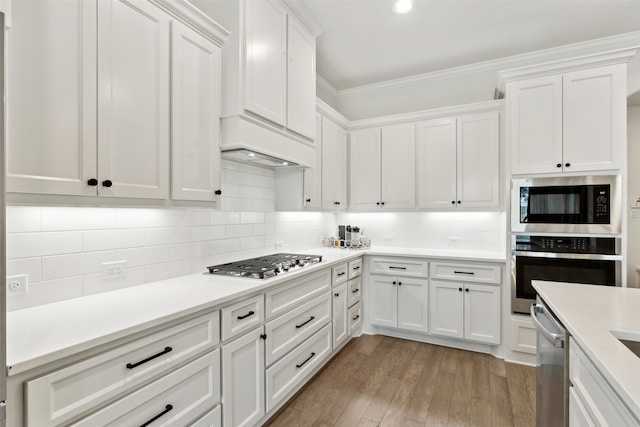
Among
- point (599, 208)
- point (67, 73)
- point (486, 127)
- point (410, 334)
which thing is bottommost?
point (410, 334)

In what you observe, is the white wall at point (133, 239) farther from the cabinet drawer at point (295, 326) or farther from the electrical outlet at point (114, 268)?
the cabinet drawer at point (295, 326)

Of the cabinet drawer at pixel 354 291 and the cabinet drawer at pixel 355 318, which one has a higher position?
the cabinet drawer at pixel 354 291

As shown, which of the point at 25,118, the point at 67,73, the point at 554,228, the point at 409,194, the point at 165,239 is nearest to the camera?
the point at 25,118

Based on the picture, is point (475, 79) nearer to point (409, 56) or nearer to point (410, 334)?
point (409, 56)

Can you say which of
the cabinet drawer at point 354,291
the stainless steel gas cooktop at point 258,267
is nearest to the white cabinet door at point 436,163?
the cabinet drawer at point 354,291

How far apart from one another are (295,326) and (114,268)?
3.93ft

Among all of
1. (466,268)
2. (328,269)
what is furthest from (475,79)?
(328,269)

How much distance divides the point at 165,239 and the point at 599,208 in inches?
131

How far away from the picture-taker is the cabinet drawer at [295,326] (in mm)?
2015

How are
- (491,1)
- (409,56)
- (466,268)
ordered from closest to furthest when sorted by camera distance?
(491,1)
(466,268)
(409,56)

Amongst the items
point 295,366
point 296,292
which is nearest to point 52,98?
point 296,292

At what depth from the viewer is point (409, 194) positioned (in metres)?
3.60

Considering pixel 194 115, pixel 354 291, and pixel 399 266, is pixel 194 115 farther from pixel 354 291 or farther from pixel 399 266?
pixel 399 266

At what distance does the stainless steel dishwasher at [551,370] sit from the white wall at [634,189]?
2689 mm
